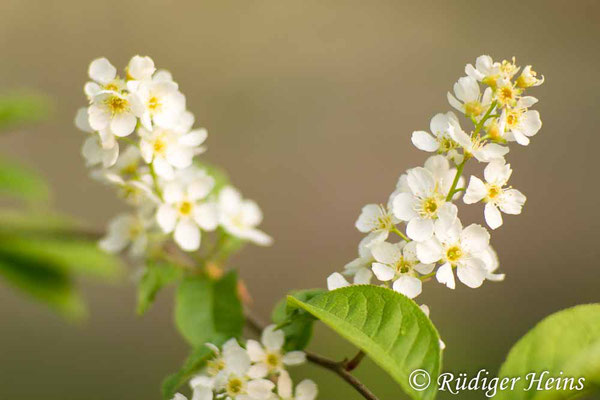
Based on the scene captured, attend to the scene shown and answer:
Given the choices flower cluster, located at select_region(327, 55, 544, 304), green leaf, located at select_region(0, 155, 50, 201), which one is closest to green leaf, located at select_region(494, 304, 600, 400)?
flower cluster, located at select_region(327, 55, 544, 304)

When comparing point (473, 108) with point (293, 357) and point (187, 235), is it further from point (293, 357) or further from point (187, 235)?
point (187, 235)

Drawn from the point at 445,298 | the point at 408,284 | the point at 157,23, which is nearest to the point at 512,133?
the point at 408,284

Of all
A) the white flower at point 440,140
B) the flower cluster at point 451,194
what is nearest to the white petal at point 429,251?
the flower cluster at point 451,194

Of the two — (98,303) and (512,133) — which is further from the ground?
(512,133)

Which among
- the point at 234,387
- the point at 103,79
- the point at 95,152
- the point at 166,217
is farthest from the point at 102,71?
the point at 234,387

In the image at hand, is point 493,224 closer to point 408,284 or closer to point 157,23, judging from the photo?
point 408,284

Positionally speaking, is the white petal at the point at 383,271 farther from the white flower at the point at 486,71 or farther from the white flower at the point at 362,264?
the white flower at the point at 486,71
